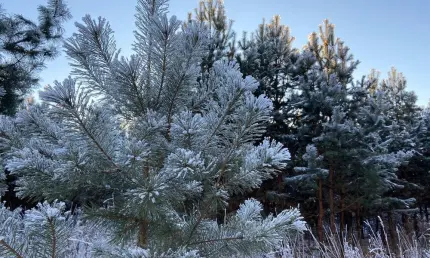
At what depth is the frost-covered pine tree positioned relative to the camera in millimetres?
1136

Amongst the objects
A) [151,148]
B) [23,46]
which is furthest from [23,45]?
[151,148]

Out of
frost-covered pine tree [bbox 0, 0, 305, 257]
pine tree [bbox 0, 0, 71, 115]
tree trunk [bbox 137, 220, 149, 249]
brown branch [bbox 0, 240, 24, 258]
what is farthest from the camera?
pine tree [bbox 0, 0, 71, 115]

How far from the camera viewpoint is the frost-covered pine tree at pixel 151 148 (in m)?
1.14

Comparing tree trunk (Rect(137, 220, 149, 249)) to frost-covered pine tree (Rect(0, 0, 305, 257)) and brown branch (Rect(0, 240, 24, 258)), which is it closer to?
frost-covered pine tree (Rect(0, 0, 305, 257))

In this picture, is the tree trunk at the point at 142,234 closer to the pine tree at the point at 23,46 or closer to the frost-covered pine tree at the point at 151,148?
the frost-covered pine tree at the point at 151,148

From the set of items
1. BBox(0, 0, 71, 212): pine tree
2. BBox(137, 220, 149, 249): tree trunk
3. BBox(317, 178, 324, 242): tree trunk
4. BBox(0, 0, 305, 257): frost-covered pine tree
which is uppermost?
BBox(0, 0, 71, 212): pine tree

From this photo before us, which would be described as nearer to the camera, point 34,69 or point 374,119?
point 374,119

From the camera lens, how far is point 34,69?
6898 mm

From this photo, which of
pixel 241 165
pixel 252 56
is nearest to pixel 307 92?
pixel 252 56

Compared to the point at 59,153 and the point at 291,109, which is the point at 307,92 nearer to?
the point at 291,109

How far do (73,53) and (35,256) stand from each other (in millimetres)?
732

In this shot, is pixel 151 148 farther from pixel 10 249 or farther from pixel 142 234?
pixel 10 249

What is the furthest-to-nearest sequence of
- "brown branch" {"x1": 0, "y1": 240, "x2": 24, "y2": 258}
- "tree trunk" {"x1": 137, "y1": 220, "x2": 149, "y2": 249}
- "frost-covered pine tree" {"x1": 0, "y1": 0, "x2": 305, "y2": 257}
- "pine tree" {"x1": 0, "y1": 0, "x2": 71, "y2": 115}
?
1. "pine tree" {"x1": 0, "y1": 0, "x2": 71, "y2": 115}
2. "tree trunk" {"x1": 137, "y1": 220, "x2": 149, "y2": 249}
3. "frost-covered pine tree" {"x1": 0, "y1": 0, "x2": 305, "y2": 257}
4. "brown branch" {"x1": 0, "y1": 240, "x2": 24, "y2": 258}

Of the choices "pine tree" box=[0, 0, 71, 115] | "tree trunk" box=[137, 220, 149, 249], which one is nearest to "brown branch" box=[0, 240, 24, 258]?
"tree trunk" box=[137, 220, 149, 249]
